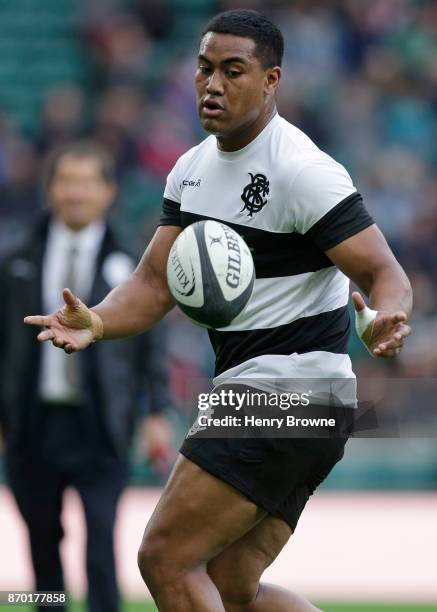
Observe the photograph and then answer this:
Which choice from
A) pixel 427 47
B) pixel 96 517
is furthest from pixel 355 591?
pixel 427 47

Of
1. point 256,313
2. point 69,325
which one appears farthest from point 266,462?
point 69,325

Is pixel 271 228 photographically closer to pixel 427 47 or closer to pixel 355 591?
pixel 355 591

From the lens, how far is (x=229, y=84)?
4.71m

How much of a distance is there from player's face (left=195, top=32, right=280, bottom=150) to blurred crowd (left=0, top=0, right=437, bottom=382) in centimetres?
763

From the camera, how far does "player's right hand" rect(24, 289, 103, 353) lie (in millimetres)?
4719

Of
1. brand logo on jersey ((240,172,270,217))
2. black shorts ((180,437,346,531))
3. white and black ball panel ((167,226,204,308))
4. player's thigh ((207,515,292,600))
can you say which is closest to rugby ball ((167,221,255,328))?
white and black ball panel ((167,226,204,308))

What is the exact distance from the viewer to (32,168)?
1384 centimetres

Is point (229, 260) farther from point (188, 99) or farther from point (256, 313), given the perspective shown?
point (188, 99)

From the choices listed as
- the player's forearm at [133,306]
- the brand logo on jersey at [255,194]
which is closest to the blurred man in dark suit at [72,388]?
the player's forearm at [133,306]

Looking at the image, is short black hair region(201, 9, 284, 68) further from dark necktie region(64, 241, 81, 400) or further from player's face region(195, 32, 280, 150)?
dark necktie region(64, 241, 81, 400)

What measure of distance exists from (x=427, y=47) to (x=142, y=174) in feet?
11.5

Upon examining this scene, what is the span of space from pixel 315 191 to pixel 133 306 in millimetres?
947

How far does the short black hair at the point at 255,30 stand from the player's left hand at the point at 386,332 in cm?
106

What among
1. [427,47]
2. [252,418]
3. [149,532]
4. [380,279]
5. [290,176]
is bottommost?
[149,532]
